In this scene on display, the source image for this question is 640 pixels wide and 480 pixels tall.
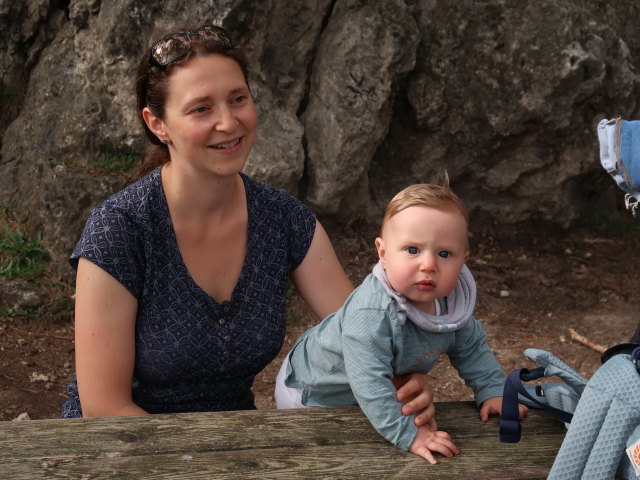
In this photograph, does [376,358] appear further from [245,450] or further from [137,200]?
[137,200]

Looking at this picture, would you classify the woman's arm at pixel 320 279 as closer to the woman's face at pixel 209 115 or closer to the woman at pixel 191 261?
the woman at pixel 191 261

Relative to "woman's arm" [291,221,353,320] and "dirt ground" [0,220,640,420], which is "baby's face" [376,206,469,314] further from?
"dirt ground" [0,220,640,420]

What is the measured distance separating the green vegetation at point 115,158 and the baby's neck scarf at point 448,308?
312 centimetres

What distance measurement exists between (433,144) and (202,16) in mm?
1797

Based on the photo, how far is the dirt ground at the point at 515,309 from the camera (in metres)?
4.57

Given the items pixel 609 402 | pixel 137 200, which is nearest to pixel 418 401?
pixel 609 402

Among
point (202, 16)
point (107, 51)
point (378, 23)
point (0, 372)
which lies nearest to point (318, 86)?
point (378, 23)

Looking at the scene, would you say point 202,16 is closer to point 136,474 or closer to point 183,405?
point 183,405

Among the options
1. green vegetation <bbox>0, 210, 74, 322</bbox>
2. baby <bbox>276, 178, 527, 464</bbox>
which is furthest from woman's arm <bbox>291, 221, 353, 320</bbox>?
green vegetation <bbox>0, 210, 74, 322</bbox>

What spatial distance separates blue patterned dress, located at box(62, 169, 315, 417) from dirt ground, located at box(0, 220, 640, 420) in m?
1.75

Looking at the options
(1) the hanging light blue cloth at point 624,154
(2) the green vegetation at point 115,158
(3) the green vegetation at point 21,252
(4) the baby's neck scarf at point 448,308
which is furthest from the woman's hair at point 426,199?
(3) the green vegetation at point 21,252

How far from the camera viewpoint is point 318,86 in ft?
17.3

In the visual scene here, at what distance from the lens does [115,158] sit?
513cm

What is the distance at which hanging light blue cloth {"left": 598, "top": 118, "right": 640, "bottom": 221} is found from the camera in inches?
81.1
